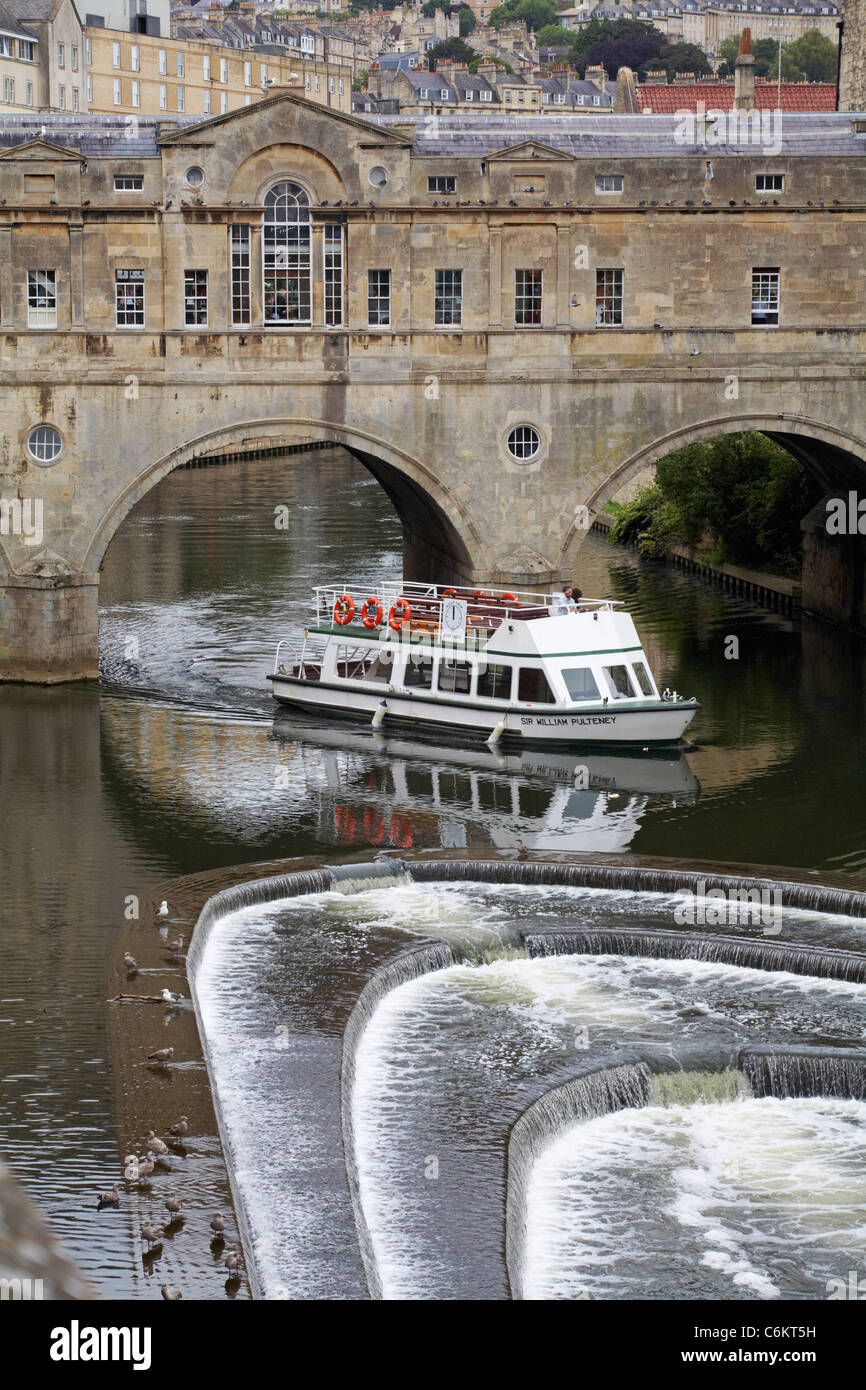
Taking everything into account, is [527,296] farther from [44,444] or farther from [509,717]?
[44,444]

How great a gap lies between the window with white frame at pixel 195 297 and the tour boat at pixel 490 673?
7696 millimetres

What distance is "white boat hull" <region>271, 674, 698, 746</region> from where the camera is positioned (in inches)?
1725

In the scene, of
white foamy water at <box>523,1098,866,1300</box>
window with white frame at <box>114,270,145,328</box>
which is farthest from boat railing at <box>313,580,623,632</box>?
white foamy water at <box>523,1098,866,1300</box>

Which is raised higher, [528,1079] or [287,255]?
[287,255]

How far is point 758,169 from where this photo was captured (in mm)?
48375

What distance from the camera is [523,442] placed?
4944 centimetres

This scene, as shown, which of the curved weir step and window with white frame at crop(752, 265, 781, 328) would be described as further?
window with white frame at crop(752, 265, 781, 328)

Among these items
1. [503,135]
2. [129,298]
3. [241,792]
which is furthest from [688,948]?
[503,135]

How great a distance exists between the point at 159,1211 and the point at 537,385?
31.3 metres

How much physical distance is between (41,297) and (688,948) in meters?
26.3

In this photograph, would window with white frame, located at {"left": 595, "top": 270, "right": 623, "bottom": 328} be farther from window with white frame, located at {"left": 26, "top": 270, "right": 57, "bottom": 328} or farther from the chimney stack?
the chimney stack

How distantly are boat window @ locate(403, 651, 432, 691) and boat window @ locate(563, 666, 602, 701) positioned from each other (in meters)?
3.71

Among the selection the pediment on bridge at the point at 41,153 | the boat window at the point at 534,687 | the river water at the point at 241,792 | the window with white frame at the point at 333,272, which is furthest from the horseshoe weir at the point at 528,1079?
the pediment on bridge at the point at 41,153

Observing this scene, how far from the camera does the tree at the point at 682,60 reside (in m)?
187
